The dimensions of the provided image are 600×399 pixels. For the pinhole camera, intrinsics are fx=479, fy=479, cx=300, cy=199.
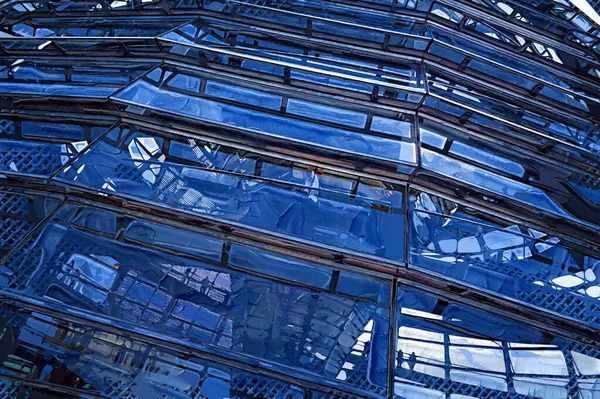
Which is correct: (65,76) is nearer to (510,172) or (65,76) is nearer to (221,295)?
(221,295)

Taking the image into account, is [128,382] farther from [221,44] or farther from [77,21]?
[77,21]

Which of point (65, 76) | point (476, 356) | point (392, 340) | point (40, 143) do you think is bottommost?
point (392, 340)

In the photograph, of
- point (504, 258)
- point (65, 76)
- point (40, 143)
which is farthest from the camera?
point (65, 76)

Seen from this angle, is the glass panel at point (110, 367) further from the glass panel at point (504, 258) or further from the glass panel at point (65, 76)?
the glass panel at point (65, 76)

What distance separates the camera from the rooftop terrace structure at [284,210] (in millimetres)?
3406

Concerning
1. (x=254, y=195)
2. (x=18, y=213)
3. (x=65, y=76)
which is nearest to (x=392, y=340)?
(x=254, y=195)

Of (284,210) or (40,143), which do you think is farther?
(40,143)

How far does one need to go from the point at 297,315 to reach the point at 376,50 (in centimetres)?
308

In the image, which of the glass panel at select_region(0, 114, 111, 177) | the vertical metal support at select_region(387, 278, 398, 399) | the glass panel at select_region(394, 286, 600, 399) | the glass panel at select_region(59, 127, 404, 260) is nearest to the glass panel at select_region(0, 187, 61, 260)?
the glass panel at select_region(0, 114, 111, 177)

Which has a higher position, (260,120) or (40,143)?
(260,120)

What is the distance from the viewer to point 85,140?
15.2 ft

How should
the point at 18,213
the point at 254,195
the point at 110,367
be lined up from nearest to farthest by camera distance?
the point at 110,367 < the point at 254,195 < the point at 18,213

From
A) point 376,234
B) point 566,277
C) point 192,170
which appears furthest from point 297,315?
point 566,277

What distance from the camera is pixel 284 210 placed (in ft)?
13.1
